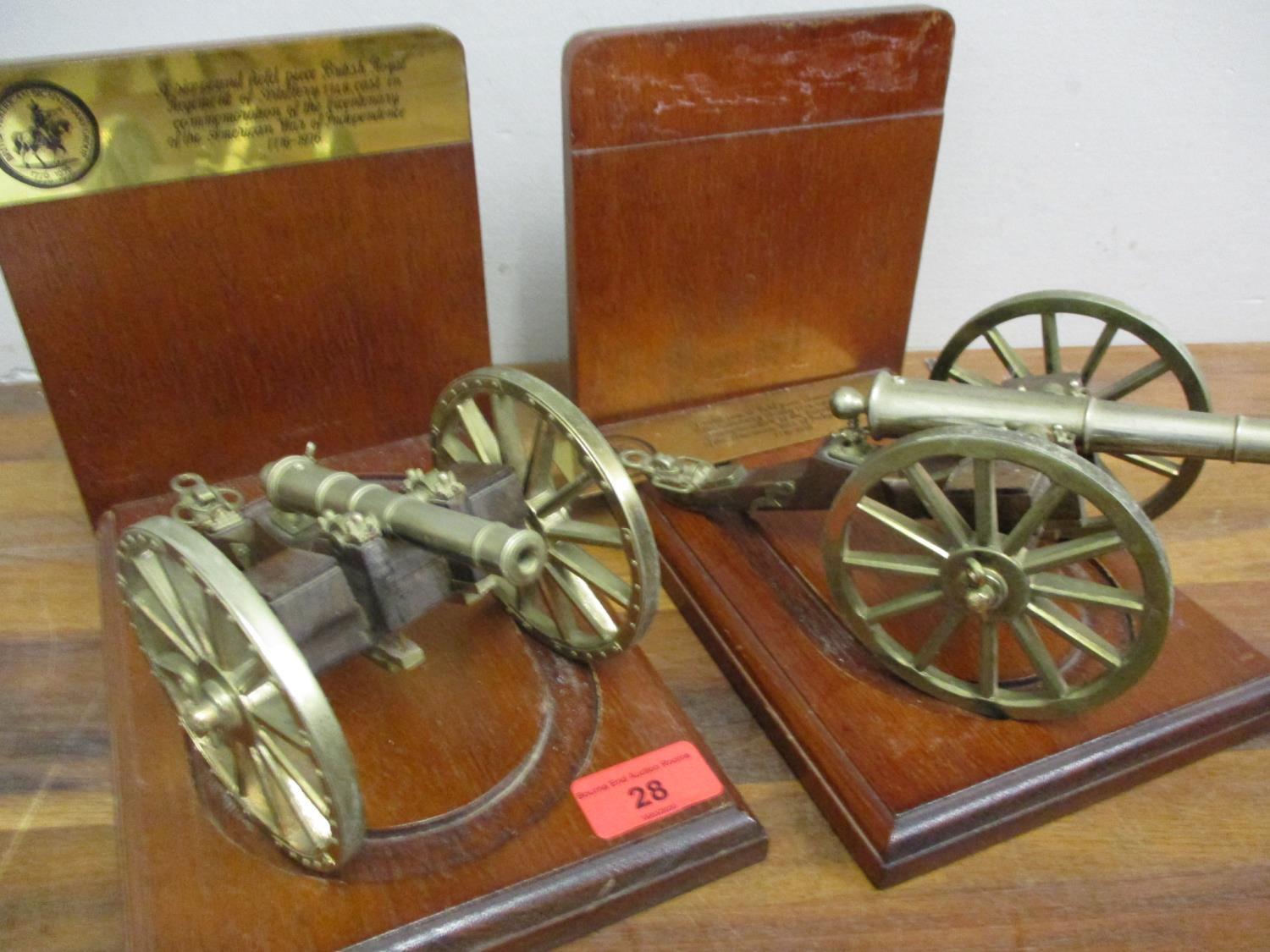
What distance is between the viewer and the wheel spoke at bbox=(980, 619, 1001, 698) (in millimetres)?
1296

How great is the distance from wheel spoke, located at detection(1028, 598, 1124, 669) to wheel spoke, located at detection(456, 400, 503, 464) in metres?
0.68

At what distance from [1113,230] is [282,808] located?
76.3 inches

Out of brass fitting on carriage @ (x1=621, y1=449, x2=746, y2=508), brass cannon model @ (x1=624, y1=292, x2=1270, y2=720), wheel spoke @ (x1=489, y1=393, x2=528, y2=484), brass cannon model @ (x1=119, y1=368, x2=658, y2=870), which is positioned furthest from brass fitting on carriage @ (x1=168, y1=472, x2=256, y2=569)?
brass cannon model @ (x1=624, y1=292, x2=1270, y2=720)

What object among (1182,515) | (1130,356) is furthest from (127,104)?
(1130,356)

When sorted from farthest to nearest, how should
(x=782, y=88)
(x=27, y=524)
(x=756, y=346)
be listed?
(x=756, y=346), (x=27, y=524), (x=782, y=88)

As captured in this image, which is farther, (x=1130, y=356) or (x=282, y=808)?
(x=1130, y=356)

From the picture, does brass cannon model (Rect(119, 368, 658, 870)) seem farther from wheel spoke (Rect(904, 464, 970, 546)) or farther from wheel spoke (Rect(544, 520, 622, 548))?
wheel spoke (Rect(904, 464, 970, 546))

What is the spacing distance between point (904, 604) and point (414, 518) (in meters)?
0.60

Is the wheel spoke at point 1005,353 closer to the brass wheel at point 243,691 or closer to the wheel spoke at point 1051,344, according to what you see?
the wheel spoke at point 1051,344

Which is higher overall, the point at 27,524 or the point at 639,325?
the point at 639,325

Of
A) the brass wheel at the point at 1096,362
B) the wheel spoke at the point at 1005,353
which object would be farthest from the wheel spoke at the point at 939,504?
the wheel spoke at the point at 1005,353

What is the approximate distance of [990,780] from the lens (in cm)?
130

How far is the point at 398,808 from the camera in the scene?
1.23 metres

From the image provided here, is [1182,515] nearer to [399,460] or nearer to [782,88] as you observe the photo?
[782,88]
